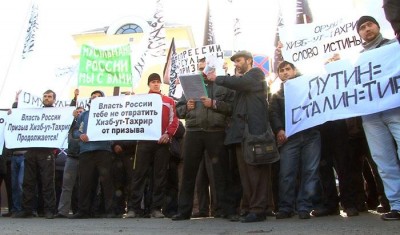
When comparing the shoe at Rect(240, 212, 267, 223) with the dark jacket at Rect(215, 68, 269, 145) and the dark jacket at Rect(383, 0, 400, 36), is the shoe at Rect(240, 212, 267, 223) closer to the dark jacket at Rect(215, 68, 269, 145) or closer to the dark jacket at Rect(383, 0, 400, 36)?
the dark jacket at Rect(215, 68, 269, 145)

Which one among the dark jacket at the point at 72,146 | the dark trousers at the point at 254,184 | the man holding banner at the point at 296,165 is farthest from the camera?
the dark jacket at the point at 72,146

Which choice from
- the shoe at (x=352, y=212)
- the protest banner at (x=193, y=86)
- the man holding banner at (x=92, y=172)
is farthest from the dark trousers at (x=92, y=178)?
the shoe at (x=352, y=212)

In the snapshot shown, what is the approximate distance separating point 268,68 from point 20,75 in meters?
4.59

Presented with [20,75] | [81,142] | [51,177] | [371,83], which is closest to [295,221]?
[371,83]

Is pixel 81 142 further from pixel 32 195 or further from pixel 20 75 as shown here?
pixel 20 75

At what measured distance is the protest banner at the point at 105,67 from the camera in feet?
28.2

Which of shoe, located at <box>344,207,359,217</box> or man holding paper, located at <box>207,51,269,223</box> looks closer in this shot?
man holding paper, located at <box>207,51,269,223</box>

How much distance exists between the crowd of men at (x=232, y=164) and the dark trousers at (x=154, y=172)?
0.5 inches

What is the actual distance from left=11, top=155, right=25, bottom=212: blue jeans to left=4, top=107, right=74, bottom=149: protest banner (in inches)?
11.1

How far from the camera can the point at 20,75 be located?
8.23 m

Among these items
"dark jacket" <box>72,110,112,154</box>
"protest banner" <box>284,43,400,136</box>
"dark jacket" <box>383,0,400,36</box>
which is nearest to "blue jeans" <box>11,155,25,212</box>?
"dark jacket" <box>72,110,112,154</box>

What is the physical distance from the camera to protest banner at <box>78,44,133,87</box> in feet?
28.2

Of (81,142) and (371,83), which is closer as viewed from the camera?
(371,83)

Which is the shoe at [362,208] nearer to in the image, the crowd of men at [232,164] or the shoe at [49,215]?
the crowd of men at [232,164]
